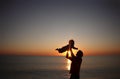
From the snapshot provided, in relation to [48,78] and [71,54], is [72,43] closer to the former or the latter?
[71,54]

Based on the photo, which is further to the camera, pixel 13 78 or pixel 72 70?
pixel 13 78

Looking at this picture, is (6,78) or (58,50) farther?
(6,78)

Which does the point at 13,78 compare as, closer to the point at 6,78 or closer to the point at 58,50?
the point at 6,78

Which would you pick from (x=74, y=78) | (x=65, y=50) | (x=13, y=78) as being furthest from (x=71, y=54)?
(x=13, y=78)

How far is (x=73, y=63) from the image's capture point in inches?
223

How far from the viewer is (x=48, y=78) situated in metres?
42.2

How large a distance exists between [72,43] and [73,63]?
1.49ft

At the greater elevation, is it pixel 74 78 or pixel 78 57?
pixel 78 57

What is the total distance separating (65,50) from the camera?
5.67 metres

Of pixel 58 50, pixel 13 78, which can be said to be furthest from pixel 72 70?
pixel 13 78

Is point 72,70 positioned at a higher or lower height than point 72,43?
lower

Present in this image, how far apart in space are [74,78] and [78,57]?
476mm

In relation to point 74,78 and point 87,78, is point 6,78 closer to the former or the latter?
Answer: point 87,78

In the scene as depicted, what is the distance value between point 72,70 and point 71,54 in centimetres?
37
